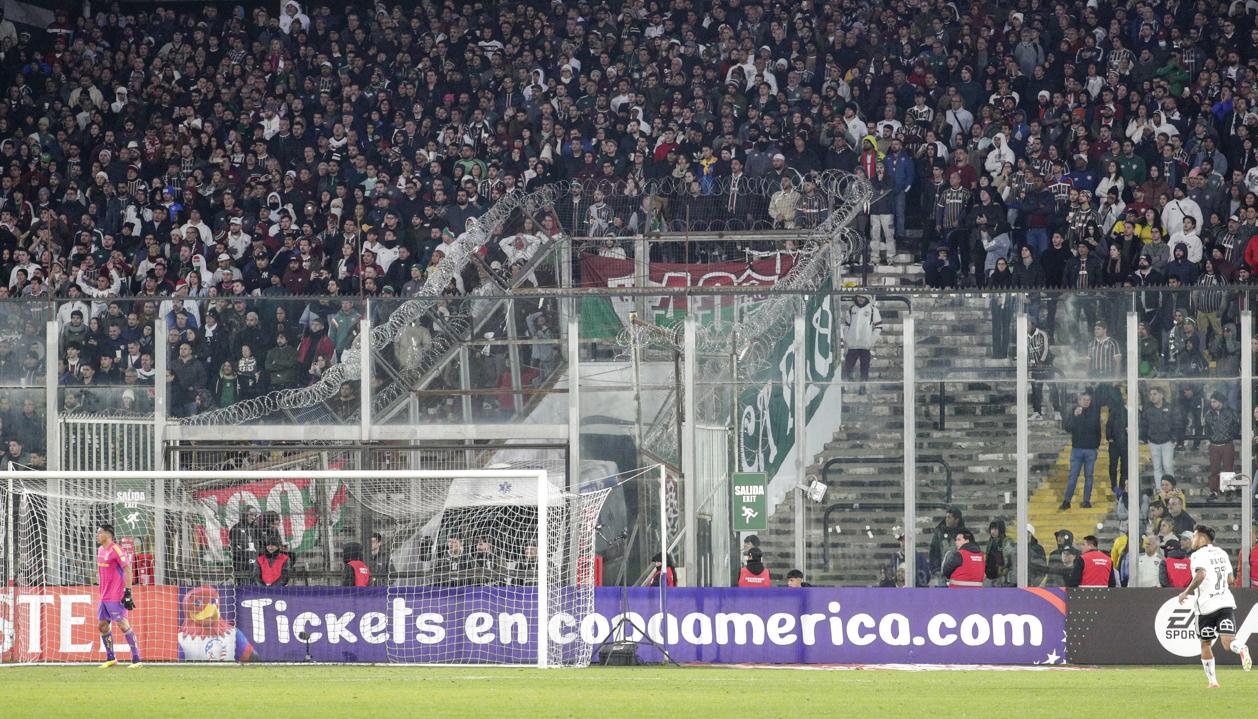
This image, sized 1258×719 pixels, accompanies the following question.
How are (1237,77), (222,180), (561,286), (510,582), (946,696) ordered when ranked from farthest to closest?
(222,180), (1237,77), (561,286), (510,582), (946,696)

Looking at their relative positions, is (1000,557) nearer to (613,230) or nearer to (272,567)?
(613,230)

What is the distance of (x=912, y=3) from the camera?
94.7ft

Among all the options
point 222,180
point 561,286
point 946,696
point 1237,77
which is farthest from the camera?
point 222,180

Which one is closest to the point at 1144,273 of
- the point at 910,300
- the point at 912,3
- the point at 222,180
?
the point at 910,300

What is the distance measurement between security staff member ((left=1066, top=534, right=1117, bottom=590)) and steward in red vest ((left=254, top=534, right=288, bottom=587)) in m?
9.55

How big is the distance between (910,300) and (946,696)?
6.70 meters

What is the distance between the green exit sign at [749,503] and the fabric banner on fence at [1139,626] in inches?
149

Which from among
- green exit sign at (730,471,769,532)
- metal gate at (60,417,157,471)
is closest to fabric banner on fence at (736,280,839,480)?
green exit sign at (730,471,769,532)

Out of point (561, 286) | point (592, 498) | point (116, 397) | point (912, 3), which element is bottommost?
point (592, 498)

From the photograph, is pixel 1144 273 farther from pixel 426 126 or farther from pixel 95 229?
pixel 95 229

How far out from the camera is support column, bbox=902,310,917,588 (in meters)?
20.0

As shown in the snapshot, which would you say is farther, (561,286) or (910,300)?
(561,286)

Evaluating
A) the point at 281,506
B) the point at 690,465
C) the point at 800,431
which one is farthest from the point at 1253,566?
the point at 281,506

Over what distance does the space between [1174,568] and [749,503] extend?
518 cm
